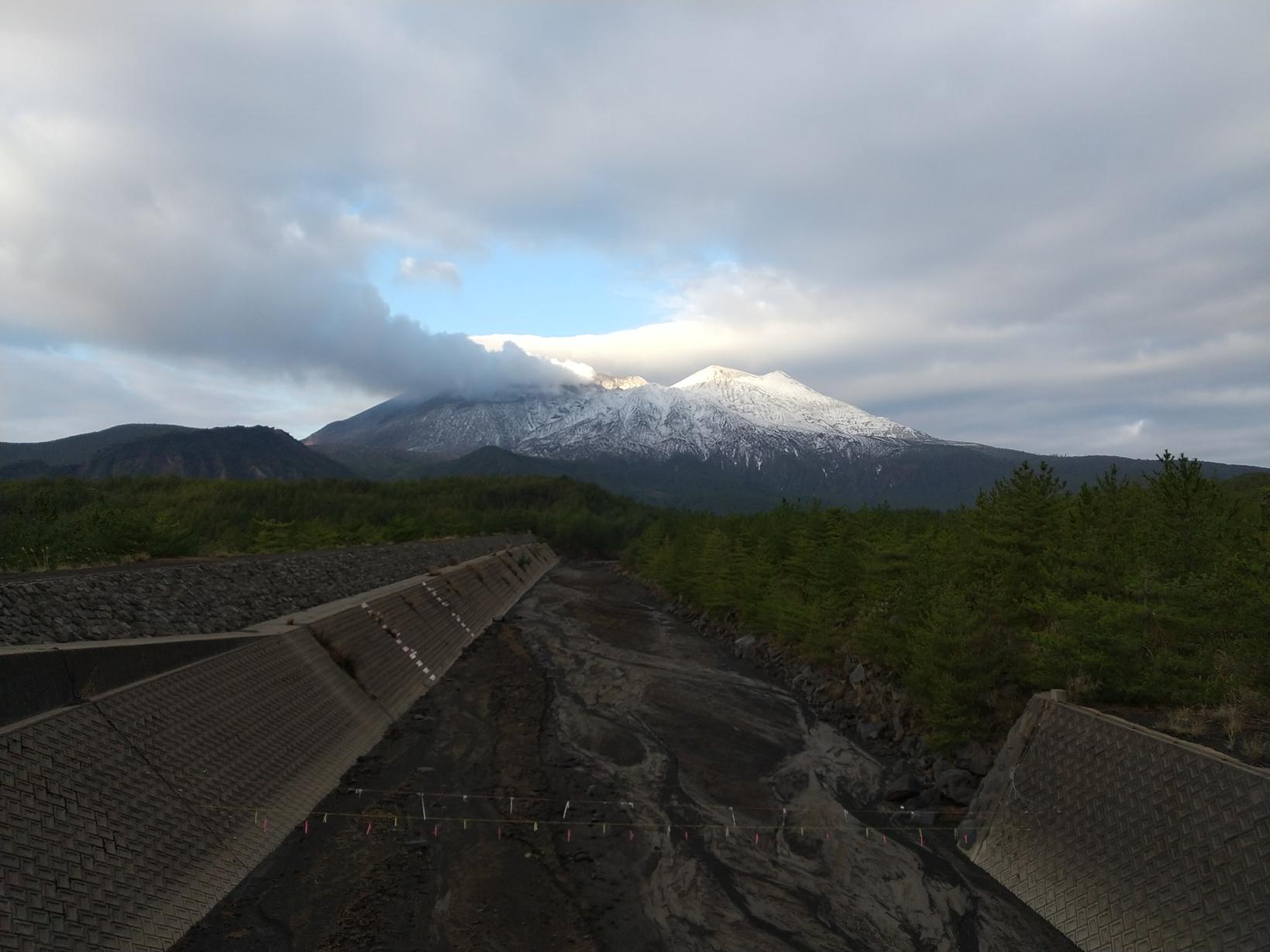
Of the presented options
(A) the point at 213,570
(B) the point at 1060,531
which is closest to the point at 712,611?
(B) the point at 1060,531

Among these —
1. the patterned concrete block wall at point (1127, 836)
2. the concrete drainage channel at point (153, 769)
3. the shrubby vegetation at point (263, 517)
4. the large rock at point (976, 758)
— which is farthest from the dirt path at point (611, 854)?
the shrubby vegetation at point (263, 517)

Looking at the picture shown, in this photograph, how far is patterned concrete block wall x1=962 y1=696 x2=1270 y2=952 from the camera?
11.8m

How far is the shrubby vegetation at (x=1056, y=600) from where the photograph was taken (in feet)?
60.7

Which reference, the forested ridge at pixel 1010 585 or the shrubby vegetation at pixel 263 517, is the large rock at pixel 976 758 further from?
the shrubby vegetation at pixel 263 517

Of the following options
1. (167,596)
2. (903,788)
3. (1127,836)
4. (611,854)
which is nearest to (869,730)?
(903,788)

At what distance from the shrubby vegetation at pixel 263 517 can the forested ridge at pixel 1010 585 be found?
1.36 ft

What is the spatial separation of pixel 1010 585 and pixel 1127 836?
43.2ft

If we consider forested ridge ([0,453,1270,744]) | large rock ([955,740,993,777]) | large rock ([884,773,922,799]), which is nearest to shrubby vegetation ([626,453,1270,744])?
forested ridge ([0,453,1270,744])

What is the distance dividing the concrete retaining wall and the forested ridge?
7.78 metres

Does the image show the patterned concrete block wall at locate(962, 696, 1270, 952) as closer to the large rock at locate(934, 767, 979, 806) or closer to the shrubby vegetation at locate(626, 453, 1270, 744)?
the large rock at locate(934, 767, 979, 806)

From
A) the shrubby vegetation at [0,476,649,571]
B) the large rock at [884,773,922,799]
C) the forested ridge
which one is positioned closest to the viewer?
the forested ridge

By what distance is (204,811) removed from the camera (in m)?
15.4

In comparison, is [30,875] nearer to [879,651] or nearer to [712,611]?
[879,651]

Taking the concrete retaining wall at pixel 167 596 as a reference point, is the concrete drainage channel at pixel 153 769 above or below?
below
